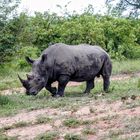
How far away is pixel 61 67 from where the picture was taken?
12953 millimetres

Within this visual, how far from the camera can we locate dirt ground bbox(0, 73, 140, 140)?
8336mm

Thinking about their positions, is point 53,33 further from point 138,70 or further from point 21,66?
point 138,70

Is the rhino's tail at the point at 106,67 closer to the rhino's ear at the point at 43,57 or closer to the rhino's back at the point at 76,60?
the rhino's back at the point at 76,60

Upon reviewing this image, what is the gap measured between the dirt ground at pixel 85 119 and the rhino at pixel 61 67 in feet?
7.08

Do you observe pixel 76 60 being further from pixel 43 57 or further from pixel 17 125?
pixel 17 125

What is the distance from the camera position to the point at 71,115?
31.8 feet

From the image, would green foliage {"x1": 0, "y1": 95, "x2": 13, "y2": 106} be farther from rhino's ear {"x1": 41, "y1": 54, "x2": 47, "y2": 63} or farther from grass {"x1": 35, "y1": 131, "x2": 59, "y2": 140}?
grass {"x1": 35, "y1": 131, "x2": 59, "y2": 140}

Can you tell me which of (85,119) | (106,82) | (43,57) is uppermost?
(43,57)

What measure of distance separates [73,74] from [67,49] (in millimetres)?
687

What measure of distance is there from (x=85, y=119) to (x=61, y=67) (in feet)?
12.8

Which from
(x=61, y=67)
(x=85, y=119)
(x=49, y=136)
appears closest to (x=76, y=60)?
(x=61, y=67)

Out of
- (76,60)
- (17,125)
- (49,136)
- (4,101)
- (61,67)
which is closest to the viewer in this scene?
(49,136)

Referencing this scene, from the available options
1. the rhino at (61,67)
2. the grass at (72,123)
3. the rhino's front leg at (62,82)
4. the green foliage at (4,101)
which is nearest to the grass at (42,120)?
the grass at (72,123)

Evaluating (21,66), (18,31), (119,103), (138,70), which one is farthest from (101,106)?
(21,66)
